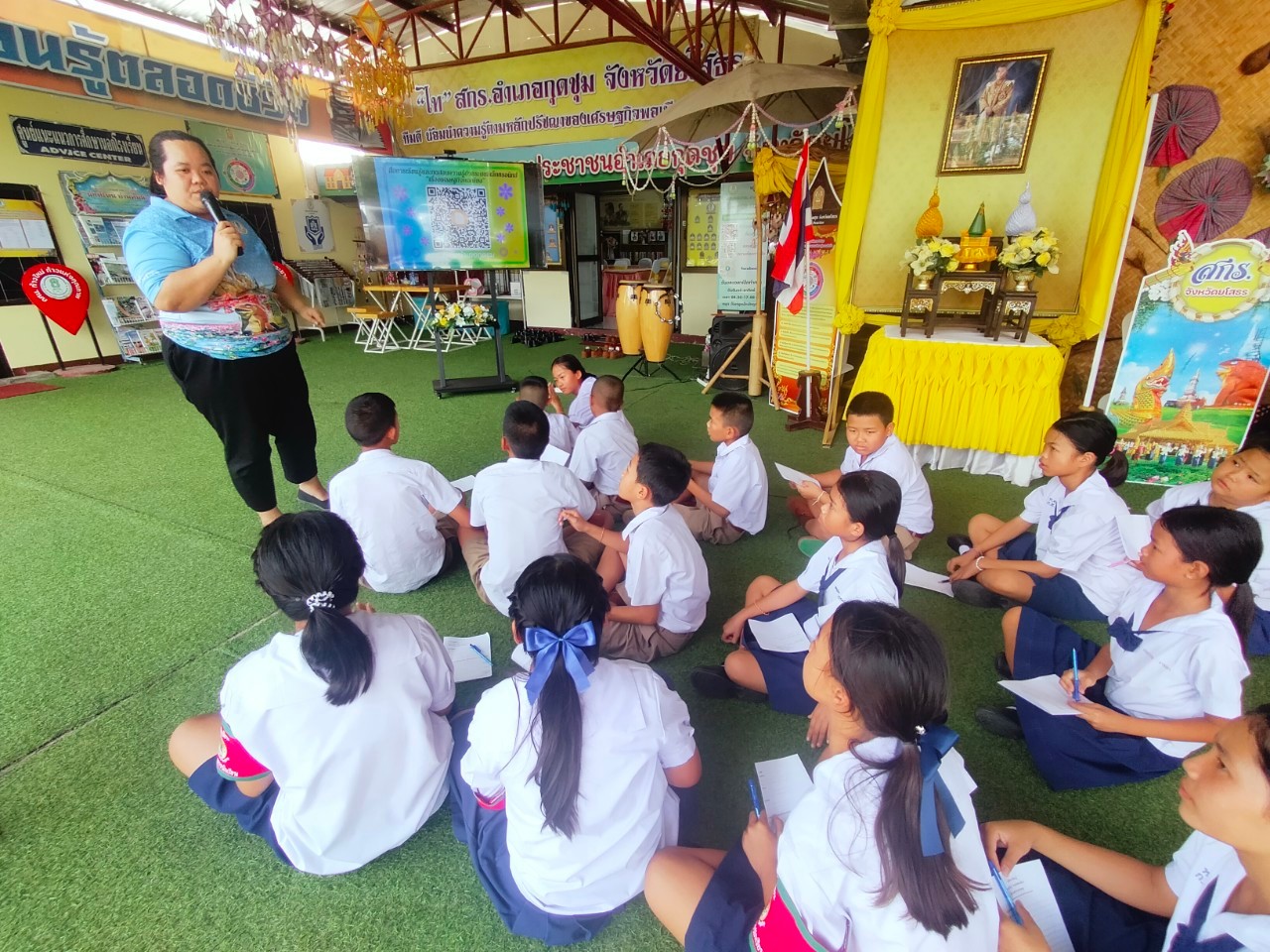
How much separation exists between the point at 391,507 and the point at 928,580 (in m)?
2.05

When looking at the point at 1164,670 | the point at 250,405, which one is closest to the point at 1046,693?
the point at 1164,670

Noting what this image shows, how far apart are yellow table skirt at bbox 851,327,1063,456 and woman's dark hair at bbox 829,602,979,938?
9.25 feet

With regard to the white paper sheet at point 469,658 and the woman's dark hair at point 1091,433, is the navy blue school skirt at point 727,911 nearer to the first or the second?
the white paper sheet at point 469,658

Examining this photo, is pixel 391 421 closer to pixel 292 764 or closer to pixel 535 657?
pixel 292 764

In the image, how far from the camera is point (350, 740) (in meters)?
1.11

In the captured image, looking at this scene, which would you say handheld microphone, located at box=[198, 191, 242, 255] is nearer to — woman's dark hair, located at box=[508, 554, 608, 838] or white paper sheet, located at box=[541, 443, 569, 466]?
white paper sheet, located at box=[541, 443, 569, 466]

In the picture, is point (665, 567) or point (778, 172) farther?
point (778, 172)

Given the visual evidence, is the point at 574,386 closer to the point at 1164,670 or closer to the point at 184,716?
the point at 184,716

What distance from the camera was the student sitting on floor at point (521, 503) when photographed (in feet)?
6.27

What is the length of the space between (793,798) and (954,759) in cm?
48

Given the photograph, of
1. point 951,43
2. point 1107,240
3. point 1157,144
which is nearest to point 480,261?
point 951,43

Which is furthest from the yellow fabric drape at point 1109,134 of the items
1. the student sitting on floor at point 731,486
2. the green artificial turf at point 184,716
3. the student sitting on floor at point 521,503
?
the student sitting on floor at point 521,503

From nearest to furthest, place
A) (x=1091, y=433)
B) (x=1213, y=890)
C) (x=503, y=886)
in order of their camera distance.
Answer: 1. (x=1213, y=890)
2. (x=503, y=886)
3. (x=1091, y=433)

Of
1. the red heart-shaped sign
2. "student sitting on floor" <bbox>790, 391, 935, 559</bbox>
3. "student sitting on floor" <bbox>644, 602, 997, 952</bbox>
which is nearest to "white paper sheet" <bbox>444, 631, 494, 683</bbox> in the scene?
"student sitting on floor" <bbox>644, 602, 997, 952</bbox>
